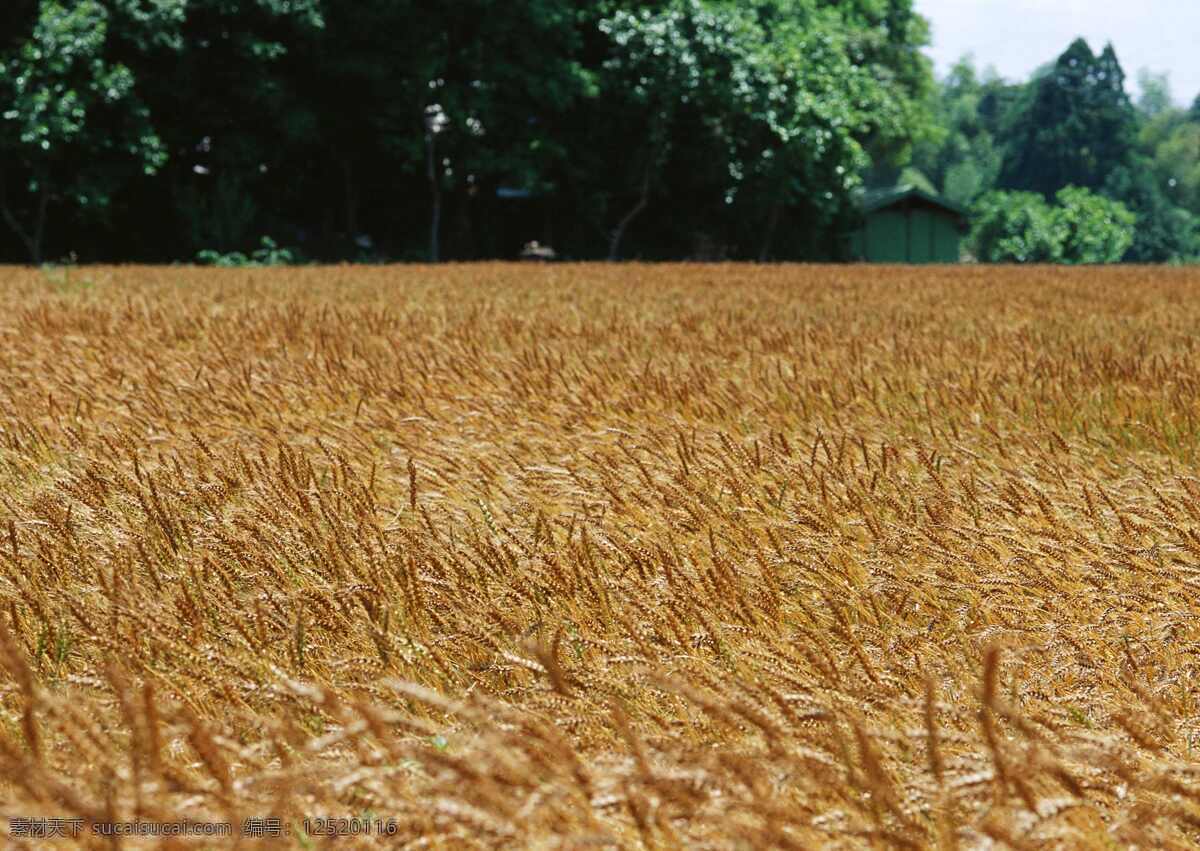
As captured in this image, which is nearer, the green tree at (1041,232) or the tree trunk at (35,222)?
the tree trunk at (35,222)

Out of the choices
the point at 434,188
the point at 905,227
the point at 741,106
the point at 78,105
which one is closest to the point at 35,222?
the point at 78,105

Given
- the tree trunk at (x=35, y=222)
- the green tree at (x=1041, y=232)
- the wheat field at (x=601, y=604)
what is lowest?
the wheat field at (x=601, y=604)

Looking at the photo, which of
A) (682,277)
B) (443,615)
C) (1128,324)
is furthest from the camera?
(682,277)

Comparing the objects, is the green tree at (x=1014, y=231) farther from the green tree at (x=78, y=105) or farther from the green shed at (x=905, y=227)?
the green tree at (x=78, y=105)

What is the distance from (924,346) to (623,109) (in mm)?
26843

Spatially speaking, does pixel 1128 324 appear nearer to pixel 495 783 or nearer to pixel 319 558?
pixel 319 558

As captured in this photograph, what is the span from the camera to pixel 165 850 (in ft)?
3.93

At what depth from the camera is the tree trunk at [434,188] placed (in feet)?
98.5

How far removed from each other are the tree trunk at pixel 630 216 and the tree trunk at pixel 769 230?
3891 mm

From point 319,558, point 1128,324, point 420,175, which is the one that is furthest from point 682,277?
point 420,175

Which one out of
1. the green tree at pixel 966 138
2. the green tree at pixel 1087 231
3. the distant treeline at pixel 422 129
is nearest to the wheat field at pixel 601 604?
the distant treeline at pixel 422 129

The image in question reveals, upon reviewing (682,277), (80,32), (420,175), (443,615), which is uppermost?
(80,32)

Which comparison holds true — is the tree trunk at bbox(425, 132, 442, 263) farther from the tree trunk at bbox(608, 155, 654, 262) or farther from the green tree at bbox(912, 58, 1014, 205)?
the green tree at bbox(912, 58, 1014, 205)

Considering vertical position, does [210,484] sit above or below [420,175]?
below
